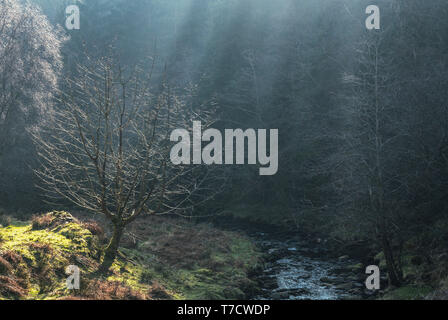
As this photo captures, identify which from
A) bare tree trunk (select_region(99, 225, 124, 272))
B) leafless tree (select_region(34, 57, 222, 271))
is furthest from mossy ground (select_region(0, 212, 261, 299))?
leafless tree (select_region(34, 57, 222, 271))

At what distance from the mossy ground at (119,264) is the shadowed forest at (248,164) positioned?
0.17ft

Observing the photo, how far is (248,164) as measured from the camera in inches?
1113

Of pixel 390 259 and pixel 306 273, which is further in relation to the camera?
pixel 306 273

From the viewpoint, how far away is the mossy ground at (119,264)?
294 inches

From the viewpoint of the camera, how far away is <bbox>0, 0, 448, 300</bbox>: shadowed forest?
925 centimetres

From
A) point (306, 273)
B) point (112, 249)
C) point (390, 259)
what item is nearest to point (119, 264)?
point (112, 249)

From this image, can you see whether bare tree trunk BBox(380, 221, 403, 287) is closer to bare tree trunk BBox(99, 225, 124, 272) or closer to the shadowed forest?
the shadowed forest

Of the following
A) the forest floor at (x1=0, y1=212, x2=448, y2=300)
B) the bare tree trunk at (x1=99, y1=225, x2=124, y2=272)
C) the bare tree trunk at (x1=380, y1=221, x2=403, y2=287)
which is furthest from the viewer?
the bare tree trunk at (x1=380, y1=221, x2=403, y2=287)

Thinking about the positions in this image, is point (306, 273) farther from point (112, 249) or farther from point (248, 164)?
point (248, 164)

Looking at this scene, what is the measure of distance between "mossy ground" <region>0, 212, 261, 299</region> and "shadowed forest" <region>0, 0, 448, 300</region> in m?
0.05

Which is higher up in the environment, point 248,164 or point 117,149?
point 248,164

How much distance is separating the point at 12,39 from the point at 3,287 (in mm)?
13808

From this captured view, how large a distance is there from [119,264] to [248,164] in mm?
19234

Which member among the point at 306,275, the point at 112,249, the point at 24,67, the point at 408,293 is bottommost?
the point at 306,275
